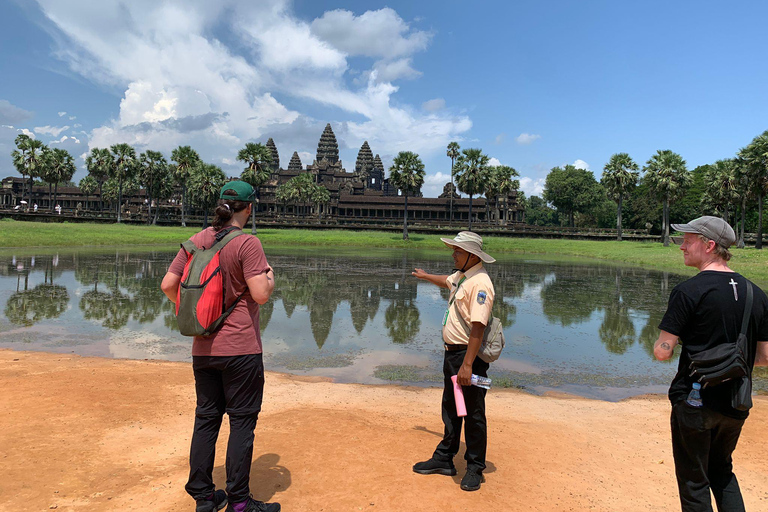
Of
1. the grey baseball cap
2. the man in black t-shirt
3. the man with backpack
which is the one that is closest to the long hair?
the man with backpack

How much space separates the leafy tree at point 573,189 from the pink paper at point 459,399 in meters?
89.2

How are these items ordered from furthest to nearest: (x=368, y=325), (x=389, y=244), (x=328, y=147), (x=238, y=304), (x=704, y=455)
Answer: (x=328, y=147)
(x=389, y=244)
(x=368, y=325)
(x=238, y=304)
(x=704, y=455)

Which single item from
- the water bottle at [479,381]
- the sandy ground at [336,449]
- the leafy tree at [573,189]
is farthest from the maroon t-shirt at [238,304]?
the leafy tree at [573,189]

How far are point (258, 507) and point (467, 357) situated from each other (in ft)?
6.00

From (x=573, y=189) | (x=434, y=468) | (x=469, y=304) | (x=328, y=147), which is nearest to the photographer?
(x=469, y=304)

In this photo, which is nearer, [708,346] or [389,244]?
[708,346]

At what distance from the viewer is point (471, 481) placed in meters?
3.98

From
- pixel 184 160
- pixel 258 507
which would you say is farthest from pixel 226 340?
pixel 184 160

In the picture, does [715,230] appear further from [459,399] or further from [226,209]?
[226,209]

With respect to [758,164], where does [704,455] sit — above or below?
below

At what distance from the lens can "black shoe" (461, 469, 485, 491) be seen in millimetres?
3957

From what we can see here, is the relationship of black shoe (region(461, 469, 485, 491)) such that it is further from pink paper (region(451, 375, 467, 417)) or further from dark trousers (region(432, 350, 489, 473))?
pink paper (region(451, 375, 467, 417))

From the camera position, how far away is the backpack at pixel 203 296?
10.8ft

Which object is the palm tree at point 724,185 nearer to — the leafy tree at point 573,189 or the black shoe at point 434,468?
the leafy tree at point 573,189
